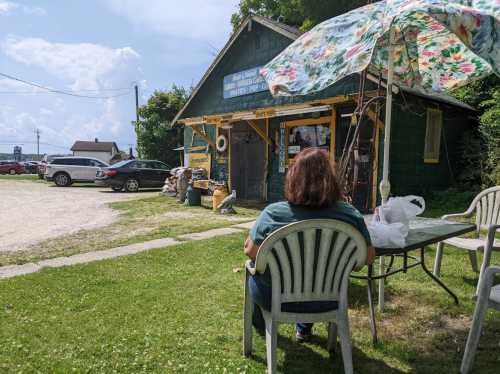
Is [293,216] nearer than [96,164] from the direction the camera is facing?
Yes

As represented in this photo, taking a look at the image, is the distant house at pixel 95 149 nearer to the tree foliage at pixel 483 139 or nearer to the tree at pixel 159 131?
the tree at pixel 159 131

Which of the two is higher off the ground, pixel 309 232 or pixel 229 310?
pixel 309 232

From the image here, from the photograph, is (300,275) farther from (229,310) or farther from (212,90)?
(212,90)

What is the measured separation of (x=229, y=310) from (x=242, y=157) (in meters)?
9.26

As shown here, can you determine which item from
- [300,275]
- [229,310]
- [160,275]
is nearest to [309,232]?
[300,275]

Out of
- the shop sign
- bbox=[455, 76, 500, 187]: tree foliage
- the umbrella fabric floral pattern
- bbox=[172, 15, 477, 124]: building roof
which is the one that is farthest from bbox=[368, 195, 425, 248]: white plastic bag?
the shop sign

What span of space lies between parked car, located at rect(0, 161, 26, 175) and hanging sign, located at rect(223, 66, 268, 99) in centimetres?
3311

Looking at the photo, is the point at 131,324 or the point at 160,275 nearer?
the point at 131,324

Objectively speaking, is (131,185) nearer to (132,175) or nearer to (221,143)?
(132,175)

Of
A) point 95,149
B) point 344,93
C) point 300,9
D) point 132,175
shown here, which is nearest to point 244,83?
point 344,93

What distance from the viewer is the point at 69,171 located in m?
19.1

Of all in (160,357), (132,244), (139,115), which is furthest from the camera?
(139,115)

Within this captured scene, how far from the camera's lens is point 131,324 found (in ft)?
10.2

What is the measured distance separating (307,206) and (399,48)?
8.64 ft
